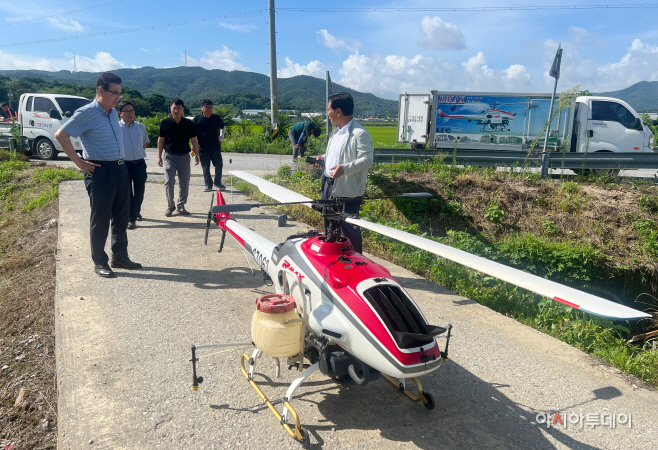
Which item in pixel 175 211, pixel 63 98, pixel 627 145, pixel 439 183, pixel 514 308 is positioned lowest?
pixel 514 308

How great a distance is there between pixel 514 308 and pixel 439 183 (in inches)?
173

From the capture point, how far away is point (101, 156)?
4637 millimetres

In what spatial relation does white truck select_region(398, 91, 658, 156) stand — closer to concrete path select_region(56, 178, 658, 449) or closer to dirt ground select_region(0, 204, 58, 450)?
concrete path select_region(56, 178, 658, 449)

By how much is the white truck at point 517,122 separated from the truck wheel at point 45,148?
1262cm

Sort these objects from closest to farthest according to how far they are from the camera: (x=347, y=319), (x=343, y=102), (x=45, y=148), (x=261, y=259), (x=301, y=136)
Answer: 1. (x=347, y=319)
2. (x=261, y=259)
3. (x=343, y=102)
4. (x=301, y=136)
5. (x=45, y=148)

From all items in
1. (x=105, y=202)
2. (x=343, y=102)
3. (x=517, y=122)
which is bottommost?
(x=105, y=202)

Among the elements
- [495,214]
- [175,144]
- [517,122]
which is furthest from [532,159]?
[175,144]

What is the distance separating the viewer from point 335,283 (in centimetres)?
266

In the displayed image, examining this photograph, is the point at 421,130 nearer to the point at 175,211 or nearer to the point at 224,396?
the point at 175,211

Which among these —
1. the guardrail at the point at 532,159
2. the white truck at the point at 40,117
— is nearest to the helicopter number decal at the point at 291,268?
the guardrail at the point at 532,159

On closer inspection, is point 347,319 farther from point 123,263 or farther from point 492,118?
point 492,118

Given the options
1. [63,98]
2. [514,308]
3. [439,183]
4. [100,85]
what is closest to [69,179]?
[63,98]

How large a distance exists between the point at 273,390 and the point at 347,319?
0.92 metres

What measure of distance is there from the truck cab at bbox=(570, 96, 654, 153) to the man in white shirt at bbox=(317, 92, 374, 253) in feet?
35.3
